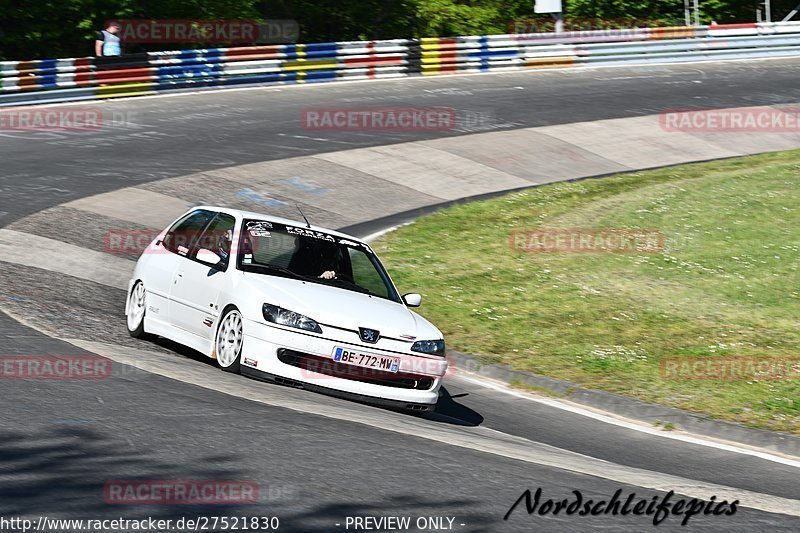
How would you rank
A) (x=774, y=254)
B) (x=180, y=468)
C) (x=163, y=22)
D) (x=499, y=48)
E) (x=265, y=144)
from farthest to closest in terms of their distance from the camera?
1. (x=163, y=22)
2. (x=499, y=48)
3. (x=265, y=144)
4. (x=774, y=254)
5. (x=180, y=468)

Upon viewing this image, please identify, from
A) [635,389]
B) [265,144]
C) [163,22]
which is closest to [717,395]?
[635,389]

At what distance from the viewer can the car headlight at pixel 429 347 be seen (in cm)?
940

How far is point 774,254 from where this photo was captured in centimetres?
1666

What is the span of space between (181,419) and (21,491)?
1.80 meters

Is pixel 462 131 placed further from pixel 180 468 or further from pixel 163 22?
pixel 180 468

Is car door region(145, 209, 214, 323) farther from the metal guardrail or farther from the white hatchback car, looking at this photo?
the metal guardrail

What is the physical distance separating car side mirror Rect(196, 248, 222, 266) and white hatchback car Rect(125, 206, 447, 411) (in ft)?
0.04

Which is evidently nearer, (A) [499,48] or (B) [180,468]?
(B) [180,468]

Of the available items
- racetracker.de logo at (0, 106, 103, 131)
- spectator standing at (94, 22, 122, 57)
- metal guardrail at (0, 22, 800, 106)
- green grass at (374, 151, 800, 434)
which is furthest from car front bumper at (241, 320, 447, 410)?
spectator standing at (94, 22, 122, 57)

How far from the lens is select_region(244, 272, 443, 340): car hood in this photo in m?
9.23

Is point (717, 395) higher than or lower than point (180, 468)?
lower

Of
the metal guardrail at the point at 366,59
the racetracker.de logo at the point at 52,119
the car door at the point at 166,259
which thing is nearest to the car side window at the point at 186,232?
the car door at the point at 166,259

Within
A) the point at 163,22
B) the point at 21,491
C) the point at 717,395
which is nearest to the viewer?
the point at 21,491
